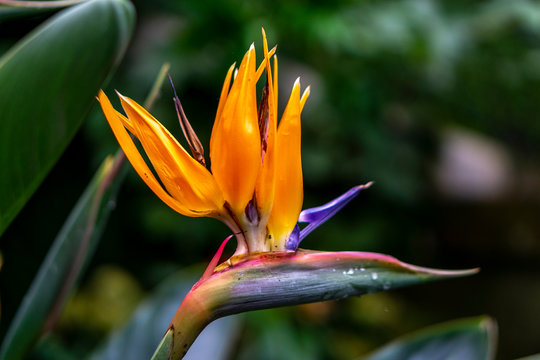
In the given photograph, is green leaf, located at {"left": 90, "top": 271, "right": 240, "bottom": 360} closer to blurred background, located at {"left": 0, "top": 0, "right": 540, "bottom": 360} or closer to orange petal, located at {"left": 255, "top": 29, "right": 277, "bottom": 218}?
blurred background, located at {"left": 0, "top": 0, "right": 540, "bottom": 360}

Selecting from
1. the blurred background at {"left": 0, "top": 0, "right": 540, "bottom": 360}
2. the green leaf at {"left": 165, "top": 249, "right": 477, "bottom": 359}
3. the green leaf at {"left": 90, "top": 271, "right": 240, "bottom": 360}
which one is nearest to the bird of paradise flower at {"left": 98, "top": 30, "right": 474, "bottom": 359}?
the green leaf at {"left": 165, "top": 249, "right": 477, "bottom": 359}

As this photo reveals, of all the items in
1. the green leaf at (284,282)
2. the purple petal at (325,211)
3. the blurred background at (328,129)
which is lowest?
the blurred background at (328,129)

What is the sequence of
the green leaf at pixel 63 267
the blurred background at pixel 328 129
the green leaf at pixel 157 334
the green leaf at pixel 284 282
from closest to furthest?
the green leaf at pixel 284 282 → the green leaf at pixel 63 267 → the green leaf at pixel 157 334 → the blurred background at pixel 328 129

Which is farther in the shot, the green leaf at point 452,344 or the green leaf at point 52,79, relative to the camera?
the green leaf at point 452,344

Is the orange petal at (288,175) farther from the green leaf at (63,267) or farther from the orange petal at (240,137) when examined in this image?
the green leaf at (63,267)

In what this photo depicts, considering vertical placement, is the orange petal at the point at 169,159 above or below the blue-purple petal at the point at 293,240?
above

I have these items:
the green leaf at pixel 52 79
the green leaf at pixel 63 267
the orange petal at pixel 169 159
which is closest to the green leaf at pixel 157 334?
the green leaf at pixel 63 267
